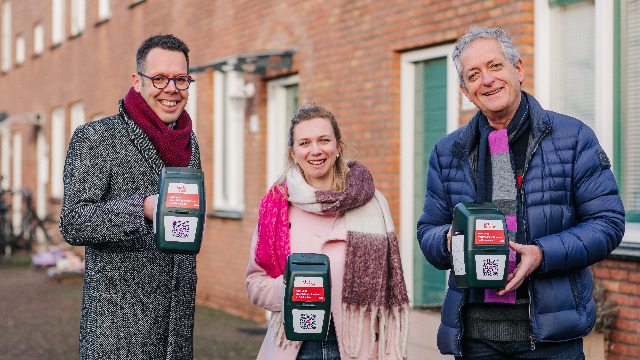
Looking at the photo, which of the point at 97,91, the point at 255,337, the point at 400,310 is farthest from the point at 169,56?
the point at 97,91

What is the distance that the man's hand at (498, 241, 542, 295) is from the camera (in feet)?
8.68

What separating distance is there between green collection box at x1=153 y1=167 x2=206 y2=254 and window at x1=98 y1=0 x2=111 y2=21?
14252 mm

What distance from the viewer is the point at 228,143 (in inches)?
437

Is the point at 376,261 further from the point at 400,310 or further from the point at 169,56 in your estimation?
the point at 169,56

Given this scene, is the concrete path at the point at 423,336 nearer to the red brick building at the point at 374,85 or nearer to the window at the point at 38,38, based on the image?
the red brick building at the point at 374,85

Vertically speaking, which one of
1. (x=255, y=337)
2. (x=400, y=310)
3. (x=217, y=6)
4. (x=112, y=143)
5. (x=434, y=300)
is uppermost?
(x=217, y=6)

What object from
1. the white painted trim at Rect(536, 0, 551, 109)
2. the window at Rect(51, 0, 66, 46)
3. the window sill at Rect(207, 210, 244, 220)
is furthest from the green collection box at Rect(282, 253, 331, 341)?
the window at Rect(51, 0, 66, 46)

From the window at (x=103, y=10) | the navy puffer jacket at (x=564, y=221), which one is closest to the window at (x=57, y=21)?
the window at (x=103, y=10)

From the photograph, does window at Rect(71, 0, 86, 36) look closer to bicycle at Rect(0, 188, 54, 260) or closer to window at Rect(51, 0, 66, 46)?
window at Rect(51, 0, 66, 46)

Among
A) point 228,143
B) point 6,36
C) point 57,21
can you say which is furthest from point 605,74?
point 6,36

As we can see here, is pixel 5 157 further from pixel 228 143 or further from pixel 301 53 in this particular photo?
pixel 301 53

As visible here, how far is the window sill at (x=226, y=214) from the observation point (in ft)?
34.7

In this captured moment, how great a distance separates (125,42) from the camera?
1508cm

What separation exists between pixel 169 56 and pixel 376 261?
109 cm
